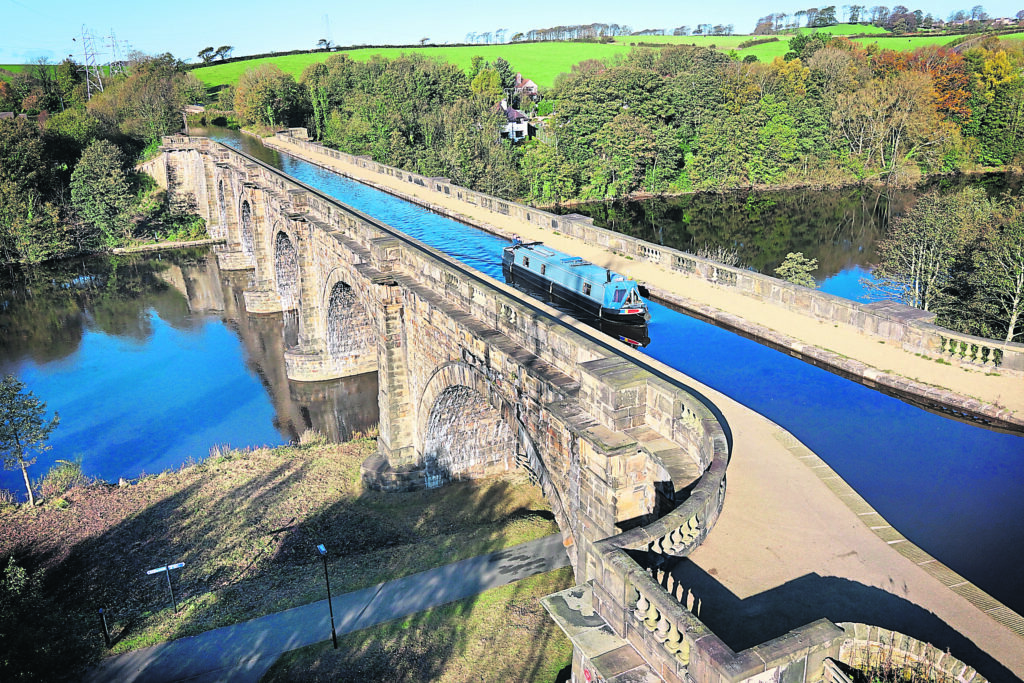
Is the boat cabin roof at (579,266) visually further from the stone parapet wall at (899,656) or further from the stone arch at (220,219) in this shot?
the stone arch at (220,219)

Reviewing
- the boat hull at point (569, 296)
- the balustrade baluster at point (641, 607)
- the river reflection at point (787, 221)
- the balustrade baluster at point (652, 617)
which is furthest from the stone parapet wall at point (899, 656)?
the river reflection at point (787, 221)

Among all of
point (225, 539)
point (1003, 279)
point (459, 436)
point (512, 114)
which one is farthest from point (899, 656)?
point (512, 114)

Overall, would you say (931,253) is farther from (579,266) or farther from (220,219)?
(220,219)

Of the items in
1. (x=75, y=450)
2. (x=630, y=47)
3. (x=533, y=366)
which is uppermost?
(x=630, y=47)

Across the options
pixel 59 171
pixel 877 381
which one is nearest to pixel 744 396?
pixel 877 381

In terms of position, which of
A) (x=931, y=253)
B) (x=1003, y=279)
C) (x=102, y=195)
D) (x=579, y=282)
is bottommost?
(x=931, y=253)

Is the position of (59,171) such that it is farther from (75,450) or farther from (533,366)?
(533,366)

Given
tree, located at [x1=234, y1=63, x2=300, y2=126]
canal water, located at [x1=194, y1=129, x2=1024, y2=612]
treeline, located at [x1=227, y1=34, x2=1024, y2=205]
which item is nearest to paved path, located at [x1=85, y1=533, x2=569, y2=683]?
canal water, located at [x1=194, y1=129, x2=1024, y2=612]
